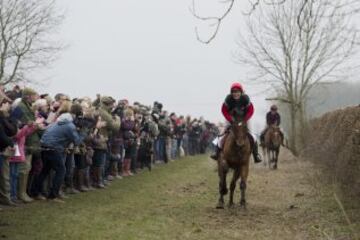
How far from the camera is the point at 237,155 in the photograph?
13.4m

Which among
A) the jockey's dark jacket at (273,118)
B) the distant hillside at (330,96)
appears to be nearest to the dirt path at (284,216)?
the distant hillside at (330,96)

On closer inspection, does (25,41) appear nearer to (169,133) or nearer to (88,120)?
(169,133)

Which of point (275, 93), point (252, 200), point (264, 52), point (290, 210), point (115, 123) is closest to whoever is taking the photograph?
point (290, 210)

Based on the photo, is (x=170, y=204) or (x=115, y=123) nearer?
(x=170, y=204)

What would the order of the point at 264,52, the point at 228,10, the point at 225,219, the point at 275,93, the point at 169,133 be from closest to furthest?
1. the point at 228,10
2. the point at 225,219
3. the point at 169,133
4. the point at 264,52
5. the point at 275,93

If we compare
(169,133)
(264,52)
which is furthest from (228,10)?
(264,52)

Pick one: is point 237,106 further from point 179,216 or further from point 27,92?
point 27,92

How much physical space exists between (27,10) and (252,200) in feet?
85.7

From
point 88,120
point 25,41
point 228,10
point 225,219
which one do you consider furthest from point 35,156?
point 25,41

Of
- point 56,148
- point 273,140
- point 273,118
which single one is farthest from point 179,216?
point 273,118

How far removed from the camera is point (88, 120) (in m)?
15.5

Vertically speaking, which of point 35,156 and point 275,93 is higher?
point 275,93

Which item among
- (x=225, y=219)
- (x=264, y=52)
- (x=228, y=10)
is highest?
(x=264, y=52)

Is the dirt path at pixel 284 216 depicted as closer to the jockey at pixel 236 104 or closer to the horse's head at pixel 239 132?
the horse's head at pixel 239 132
